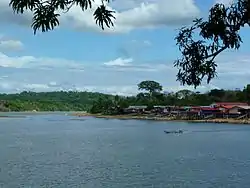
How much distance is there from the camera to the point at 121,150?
4119 centimetres

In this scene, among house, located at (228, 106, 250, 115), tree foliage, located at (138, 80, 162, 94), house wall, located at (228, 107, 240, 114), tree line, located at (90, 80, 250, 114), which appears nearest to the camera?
house, located at (228, 106, 250, 115)

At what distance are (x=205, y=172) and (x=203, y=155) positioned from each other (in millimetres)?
10069

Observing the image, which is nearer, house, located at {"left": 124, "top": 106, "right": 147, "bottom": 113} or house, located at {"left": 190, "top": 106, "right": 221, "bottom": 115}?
house, located at {"left": 190, "top": 106, "right": 221, "bottom": 115}

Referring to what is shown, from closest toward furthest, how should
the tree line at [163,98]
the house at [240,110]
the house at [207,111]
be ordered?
1. the house at [240,110]
2. the house at [207,111]
3. the tree line at [163,98]

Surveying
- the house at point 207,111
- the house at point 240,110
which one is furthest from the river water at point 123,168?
the house at point 207,111

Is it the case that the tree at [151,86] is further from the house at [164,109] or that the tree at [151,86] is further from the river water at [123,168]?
the river water at [123,168]

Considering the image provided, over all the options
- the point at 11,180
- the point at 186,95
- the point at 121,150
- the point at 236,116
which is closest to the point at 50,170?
the point at 11,180

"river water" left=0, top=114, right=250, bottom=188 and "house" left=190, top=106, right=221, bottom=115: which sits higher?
"house" left=190, top=106, right=221, bottom=115

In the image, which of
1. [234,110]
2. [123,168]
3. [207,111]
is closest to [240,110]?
[234,110]

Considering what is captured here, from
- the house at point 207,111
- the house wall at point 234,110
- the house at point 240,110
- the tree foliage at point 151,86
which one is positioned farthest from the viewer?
the tree foliage at point 151,86

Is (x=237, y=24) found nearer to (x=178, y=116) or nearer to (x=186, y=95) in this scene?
(x=178, y=116)

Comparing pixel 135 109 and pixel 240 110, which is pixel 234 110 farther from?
pixel 135 109

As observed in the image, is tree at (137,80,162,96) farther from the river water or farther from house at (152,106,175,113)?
the river water

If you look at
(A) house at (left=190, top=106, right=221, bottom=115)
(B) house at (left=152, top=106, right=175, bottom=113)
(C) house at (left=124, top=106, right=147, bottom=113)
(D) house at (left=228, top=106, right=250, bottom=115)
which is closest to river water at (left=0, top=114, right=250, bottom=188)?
(D) house at (left=228, top=106, right=250, bottom=115)
